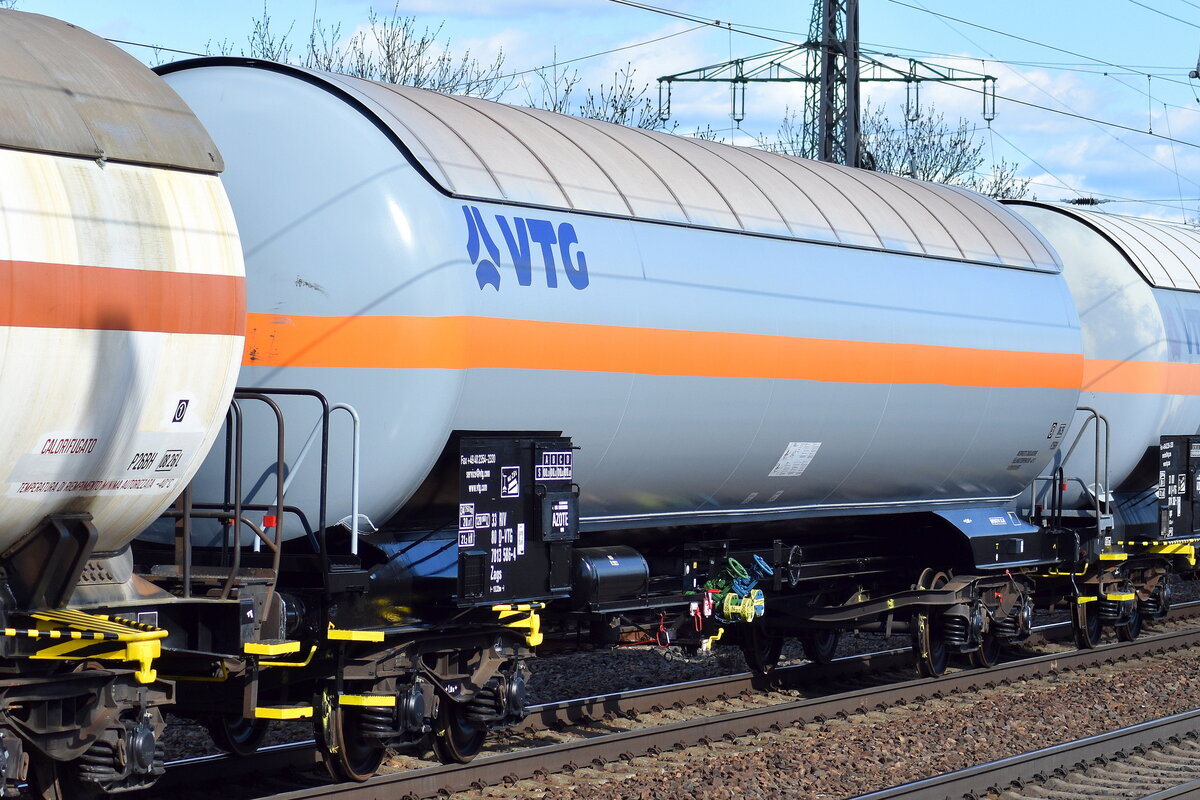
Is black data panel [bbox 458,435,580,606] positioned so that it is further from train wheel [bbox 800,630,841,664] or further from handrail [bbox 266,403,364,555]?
train wheel [bbox 800,630,841,664]

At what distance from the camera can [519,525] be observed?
910 centimetres

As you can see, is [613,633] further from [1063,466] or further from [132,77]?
[1063,466]

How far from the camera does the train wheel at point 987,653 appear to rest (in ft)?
48.8

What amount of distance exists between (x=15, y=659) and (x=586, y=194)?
465cm

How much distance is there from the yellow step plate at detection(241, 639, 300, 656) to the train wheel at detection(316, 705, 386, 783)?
1157mm

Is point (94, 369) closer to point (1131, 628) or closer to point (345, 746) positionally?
point (345, 746)

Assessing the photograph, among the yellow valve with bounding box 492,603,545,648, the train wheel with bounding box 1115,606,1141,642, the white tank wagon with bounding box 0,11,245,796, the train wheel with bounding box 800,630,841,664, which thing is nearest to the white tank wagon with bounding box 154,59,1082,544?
the yellow valve with bounding box 492,603,545,648

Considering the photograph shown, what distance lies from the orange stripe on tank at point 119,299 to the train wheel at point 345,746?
283 centimetres

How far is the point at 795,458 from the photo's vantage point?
37.2 ft

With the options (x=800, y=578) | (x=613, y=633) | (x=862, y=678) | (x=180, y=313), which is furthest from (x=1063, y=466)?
(x=180, y=313)

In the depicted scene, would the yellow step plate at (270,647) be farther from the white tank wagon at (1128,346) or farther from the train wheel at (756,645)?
the white tank wagon at (1128,346)

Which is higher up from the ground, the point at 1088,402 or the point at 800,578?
the point at 1088,402

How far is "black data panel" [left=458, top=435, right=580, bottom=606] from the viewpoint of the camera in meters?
8.74

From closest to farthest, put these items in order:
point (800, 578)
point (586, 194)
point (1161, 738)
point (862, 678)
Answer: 1. point (586, 194)
2. point (1161, 738)
3. point (800, 578)
4. point (862, 678)
